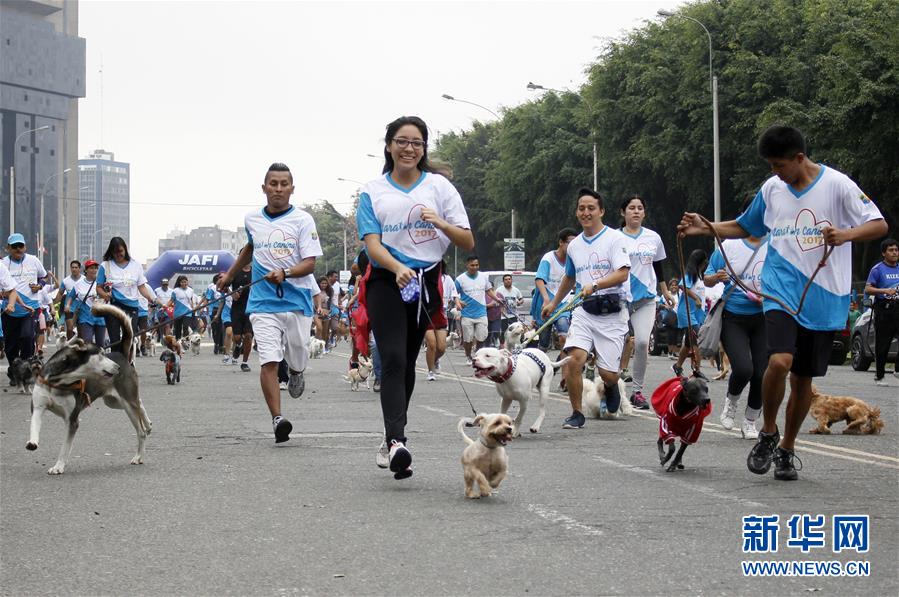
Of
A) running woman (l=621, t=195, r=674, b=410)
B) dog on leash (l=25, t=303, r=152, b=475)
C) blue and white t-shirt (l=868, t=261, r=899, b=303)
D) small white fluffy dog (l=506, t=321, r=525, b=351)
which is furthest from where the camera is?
blue and white t-shirt (l=868, t=261, r=899, b=303)

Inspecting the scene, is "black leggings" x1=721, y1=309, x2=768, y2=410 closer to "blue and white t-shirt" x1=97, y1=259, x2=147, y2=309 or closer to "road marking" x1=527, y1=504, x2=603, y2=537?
"road marking" x1=527, y1=504, x2=603, y2=537

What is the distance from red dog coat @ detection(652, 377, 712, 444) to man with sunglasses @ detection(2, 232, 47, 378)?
1063 centimetres

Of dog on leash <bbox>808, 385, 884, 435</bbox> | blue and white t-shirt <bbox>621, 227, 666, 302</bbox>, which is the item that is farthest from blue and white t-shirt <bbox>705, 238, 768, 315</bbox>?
blue and white t-shirt <bbox>621, 227, 666, 302</bbox>

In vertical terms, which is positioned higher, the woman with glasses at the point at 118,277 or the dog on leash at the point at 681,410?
the woman with glasses at the point at 118,277

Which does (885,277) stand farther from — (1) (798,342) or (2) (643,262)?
(1) (798,342)

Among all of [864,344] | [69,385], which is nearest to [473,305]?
[864,344]

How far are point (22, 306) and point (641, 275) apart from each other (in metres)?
8.03

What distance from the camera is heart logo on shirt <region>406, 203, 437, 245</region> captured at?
7.67 m

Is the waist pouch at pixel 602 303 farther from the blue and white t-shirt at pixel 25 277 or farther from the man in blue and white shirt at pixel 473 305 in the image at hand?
the man in blue and white shirt at pixel 473 305

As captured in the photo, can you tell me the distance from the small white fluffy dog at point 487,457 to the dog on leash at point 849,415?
4341 mm

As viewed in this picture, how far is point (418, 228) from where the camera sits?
7695 millimetres

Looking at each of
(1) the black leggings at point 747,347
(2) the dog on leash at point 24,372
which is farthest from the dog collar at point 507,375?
(2) the dog on leash at point 24,372

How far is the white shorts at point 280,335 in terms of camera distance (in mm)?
9781

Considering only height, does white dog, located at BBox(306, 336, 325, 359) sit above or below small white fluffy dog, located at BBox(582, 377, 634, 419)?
below
